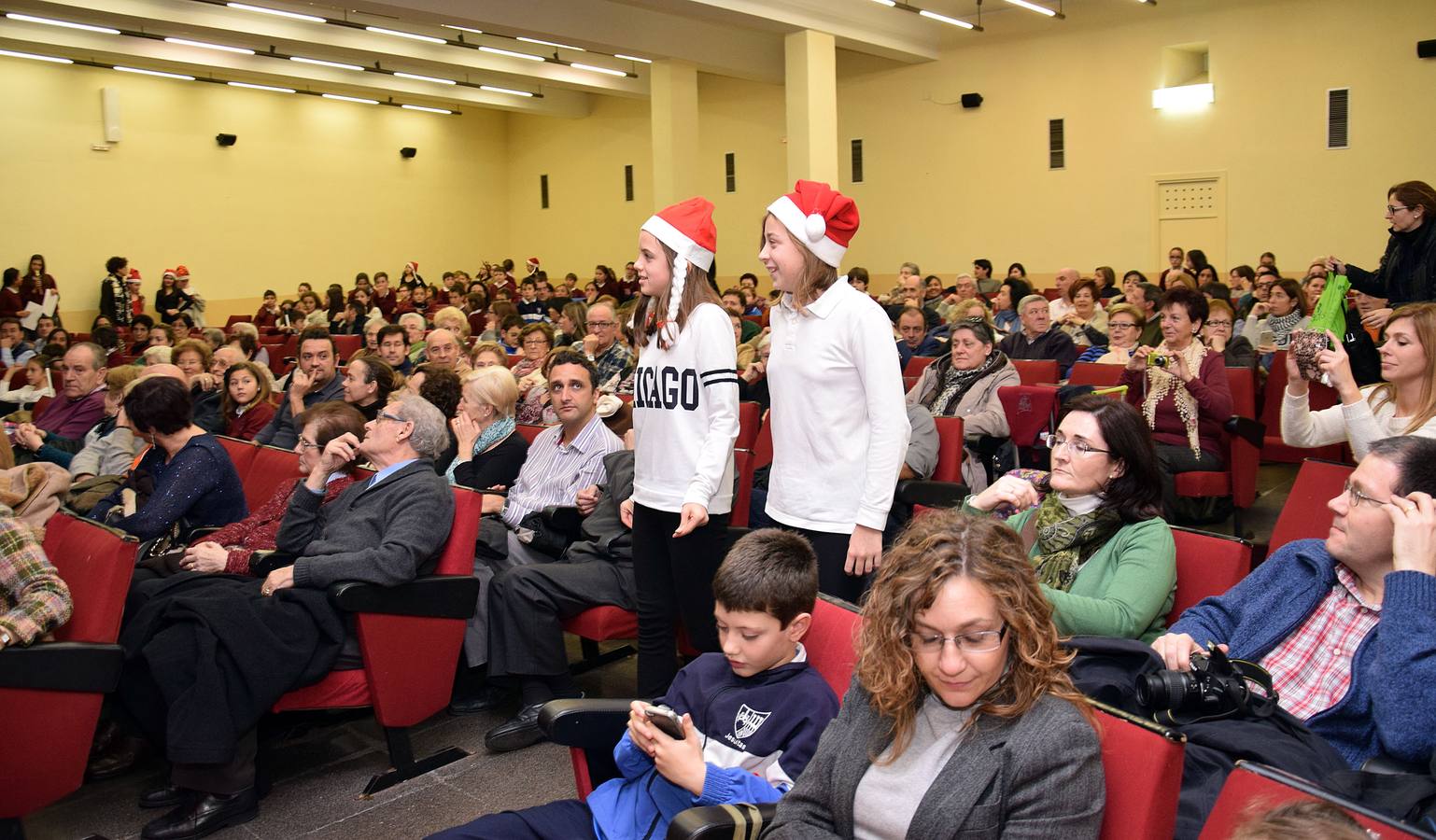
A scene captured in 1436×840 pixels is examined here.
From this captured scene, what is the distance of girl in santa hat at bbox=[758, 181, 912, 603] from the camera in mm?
2357

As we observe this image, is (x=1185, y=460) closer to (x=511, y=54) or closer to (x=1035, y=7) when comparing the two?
(x=1035, y=7)

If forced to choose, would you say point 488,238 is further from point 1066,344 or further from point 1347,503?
point 1347,503

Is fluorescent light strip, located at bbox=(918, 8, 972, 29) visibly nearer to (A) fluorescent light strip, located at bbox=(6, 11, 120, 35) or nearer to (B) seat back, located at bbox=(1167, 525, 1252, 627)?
(A) fluorescent light strip, located at bbox=(6, 11, 120, 35)

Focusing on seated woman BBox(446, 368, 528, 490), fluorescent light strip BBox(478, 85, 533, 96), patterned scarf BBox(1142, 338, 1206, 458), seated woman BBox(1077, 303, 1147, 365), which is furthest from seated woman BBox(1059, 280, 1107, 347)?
fluorescent light strip BBox(478, 85, 533, 96)

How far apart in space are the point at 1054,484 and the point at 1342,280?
2153 mm

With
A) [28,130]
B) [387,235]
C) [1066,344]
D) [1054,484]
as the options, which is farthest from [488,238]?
[1054,484]

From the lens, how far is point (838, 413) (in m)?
2.42

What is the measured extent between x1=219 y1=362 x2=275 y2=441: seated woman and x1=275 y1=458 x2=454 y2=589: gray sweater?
201 centimetres

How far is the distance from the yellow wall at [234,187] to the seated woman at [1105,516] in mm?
16186

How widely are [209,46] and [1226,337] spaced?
12819mm

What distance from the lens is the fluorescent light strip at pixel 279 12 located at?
11.1 m

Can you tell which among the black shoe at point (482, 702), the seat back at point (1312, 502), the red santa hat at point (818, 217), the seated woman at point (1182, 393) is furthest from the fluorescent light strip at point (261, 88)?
the seat back at point (1312, 502)

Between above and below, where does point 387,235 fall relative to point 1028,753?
above

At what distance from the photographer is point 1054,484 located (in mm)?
2199
